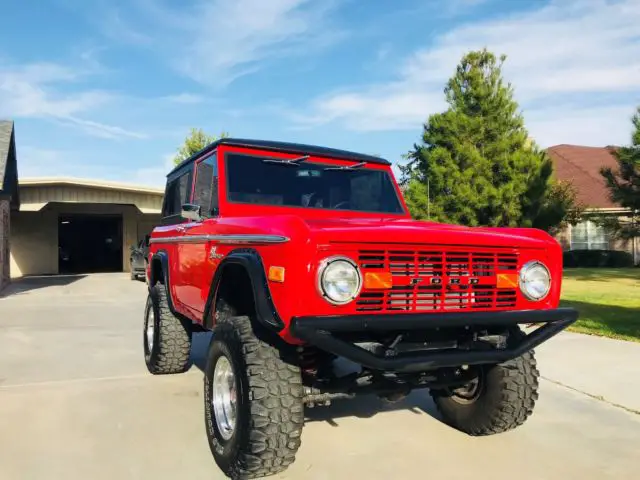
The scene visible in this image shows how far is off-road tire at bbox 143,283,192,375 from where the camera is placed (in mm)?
5250

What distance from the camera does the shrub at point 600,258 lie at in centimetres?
2528

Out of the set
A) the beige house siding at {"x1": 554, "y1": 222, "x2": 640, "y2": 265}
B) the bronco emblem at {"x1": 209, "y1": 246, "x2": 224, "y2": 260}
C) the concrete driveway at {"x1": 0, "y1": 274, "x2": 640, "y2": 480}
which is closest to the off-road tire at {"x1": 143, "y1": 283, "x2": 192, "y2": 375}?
the concrete driveway at {"x1": 0, "y1": 274, "x2": 640, "y2": 480}

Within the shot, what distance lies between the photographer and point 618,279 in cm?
1758

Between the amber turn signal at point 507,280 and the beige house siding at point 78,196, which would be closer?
the amber turn signal at point 507,280

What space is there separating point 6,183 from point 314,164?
14.6m

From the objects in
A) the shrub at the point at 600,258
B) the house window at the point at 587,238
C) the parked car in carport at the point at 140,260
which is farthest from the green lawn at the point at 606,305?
the parked car in carport at the point at 140,260

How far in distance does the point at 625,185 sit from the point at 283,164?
47.8 ft

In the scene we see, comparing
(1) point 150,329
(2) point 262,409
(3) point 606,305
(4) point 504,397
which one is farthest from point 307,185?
(3) point 606,305

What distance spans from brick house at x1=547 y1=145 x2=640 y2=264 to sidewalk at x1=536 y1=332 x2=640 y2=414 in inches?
772

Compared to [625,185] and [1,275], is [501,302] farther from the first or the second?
[1,275]

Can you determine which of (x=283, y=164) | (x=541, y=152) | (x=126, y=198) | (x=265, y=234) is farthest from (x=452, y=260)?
(x=126, y=198)

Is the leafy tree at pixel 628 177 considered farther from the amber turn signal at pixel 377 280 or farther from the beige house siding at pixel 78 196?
the beige house siding at pixel 78 196

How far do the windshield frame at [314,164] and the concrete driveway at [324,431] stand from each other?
1.60 m

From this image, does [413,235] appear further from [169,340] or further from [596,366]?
[596,366]
